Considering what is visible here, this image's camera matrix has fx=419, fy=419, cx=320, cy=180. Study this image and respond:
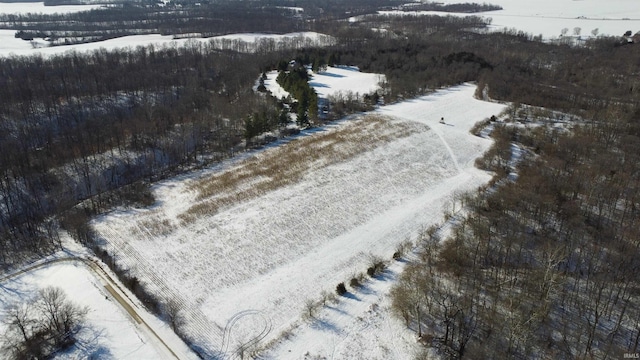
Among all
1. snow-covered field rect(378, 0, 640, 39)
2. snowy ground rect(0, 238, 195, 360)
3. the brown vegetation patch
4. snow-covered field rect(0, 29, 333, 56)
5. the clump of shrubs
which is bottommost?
snowy ground rect(0, 238, 195, 360)

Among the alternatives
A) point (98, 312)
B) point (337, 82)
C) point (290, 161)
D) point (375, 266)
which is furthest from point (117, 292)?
point (337, 82)

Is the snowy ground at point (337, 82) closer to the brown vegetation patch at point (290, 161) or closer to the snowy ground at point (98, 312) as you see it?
the brown vegetation patch at point (290, 161)

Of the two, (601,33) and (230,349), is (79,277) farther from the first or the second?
(601,33)

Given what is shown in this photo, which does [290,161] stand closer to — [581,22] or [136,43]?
[136,43]

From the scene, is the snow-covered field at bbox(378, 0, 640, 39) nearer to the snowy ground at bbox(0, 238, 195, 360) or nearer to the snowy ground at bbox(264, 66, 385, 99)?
the snowy ground at bbox(264, 66, 385, 99)

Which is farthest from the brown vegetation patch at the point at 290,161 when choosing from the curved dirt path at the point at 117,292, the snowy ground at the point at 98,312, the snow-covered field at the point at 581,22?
the snow-covered field at the point at 581,22

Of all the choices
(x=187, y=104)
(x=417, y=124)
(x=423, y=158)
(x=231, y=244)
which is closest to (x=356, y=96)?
(x=417, y=124)

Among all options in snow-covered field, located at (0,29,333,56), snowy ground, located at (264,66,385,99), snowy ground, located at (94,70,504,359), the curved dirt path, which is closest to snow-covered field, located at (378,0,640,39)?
snow-covered field, located at (0,29,333,56)
